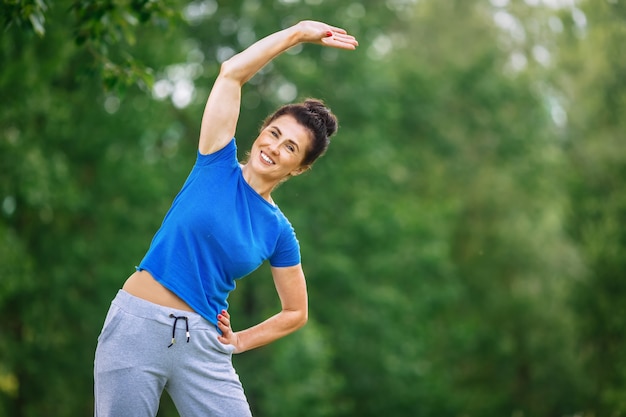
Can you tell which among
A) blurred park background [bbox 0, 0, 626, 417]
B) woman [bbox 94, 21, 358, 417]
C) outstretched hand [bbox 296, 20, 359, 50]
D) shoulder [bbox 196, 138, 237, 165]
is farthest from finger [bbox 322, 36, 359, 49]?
blurred park background [bbox 0, 0, 626, 417]

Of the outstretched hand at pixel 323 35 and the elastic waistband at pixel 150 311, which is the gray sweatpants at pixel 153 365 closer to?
the elastic waistband at pixel 150 311

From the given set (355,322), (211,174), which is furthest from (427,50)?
(211,174)

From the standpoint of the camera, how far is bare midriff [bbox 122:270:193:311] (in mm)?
3381

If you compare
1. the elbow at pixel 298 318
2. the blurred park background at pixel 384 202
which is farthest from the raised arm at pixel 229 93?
the blurred park background at pixel 384 202

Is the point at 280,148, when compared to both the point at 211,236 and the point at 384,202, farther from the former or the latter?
the point at 384,202

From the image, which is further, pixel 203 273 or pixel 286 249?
pixel 286 249

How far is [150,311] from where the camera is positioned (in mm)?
3346

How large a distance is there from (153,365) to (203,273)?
365 millimetres

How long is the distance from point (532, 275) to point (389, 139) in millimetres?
4936

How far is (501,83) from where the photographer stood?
22.8 meters

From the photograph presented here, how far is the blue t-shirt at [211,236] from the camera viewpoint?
336 cm

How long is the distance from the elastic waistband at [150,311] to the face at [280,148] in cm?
59

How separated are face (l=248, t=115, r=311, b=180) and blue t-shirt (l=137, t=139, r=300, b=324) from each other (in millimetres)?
99

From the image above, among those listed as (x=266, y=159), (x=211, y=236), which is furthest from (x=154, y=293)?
(x=266, y=159)
